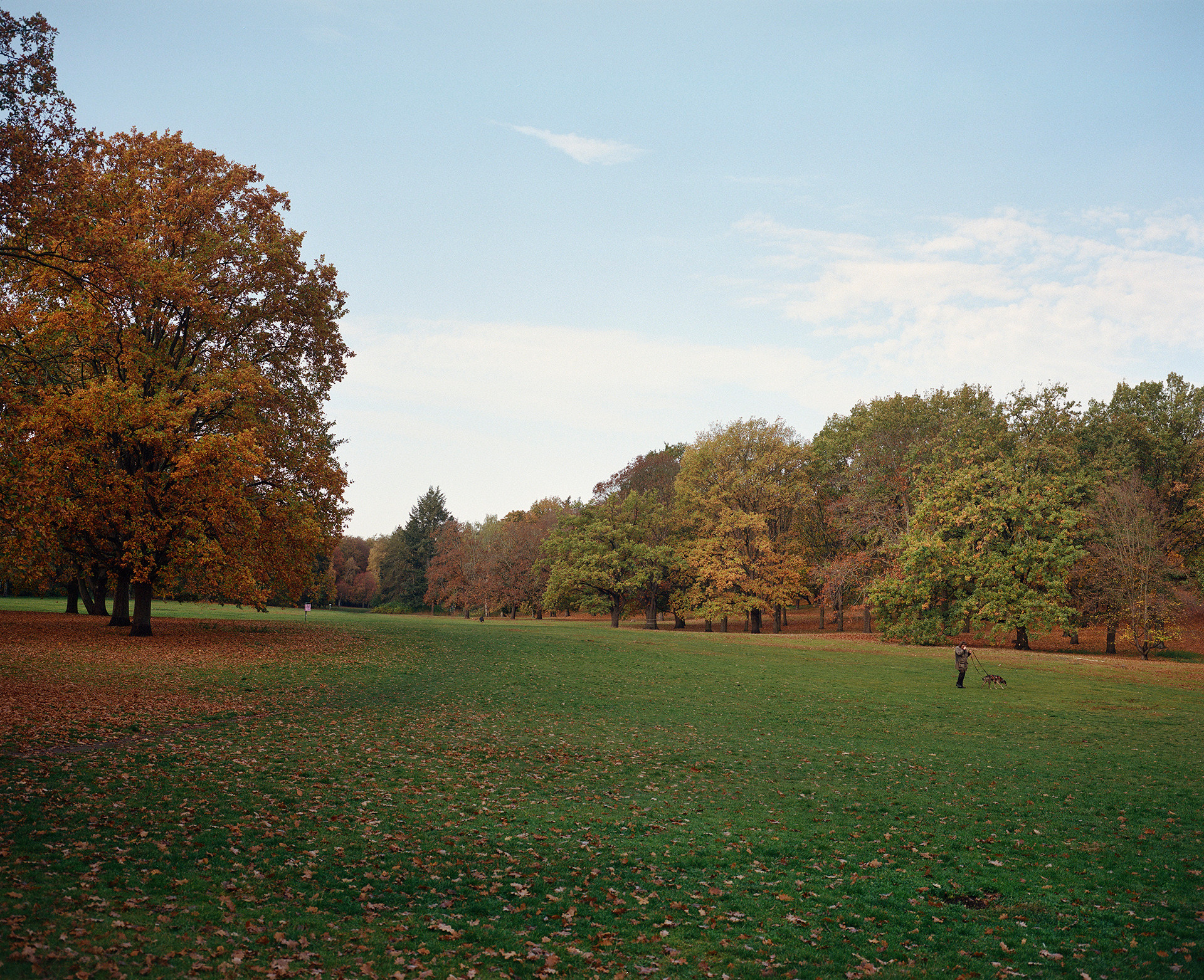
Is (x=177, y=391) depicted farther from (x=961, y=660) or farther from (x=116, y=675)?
(x=961, y=660)

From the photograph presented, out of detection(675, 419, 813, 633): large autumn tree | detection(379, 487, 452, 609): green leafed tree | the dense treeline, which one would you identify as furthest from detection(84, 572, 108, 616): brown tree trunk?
detection(379, 487, 452, 609): green leafed tree

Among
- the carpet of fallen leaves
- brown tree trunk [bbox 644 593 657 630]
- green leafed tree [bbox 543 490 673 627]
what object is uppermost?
green leafed tree [bbox 543 490 673 627]

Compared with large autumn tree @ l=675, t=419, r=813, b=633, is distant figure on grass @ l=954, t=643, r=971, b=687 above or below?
below

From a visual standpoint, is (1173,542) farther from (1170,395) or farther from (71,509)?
(71,509)

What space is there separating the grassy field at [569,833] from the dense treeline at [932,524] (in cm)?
2611

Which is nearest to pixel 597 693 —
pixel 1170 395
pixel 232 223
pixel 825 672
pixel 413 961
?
pixel 825 672

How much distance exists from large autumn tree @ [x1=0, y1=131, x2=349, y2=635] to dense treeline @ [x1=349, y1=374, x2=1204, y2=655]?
3172 cm

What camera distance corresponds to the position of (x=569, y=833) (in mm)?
9672

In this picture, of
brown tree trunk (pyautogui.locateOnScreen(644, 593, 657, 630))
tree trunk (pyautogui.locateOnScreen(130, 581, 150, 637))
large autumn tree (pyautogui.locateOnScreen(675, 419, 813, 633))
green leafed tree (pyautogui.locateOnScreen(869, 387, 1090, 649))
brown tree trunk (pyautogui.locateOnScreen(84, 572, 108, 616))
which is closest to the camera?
tree trunk (pyautogui.locateOnScreen(130, 581, 150, 637))

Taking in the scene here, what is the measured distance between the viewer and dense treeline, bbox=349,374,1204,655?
4456 centimetres

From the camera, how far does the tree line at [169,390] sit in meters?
21.9

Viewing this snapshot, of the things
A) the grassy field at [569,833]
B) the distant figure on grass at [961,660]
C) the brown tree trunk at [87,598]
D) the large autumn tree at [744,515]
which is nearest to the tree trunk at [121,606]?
the grassy field at [569,833]

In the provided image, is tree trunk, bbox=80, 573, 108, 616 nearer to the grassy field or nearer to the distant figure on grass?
the grassy field

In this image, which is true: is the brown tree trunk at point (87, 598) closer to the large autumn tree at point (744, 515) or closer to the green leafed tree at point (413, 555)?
the large autumn tree at point (744, 515)
